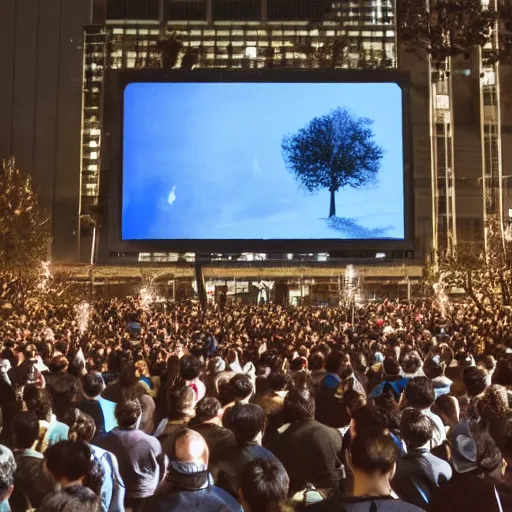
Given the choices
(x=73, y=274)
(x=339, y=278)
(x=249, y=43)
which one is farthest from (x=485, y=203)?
(x=73, y=274)

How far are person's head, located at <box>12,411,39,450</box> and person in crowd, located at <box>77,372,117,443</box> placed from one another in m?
1.98

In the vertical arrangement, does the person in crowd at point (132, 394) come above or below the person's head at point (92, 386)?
below

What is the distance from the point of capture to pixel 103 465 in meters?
5.12

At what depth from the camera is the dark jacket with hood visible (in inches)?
166

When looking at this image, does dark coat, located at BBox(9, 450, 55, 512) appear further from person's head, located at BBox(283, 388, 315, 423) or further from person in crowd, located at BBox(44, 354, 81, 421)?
person in crowd, located at BBox(44, 354, 81, 421)

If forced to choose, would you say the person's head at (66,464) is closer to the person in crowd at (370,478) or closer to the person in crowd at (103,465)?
the person in crowd at (103,465)

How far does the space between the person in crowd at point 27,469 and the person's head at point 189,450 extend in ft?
2.77

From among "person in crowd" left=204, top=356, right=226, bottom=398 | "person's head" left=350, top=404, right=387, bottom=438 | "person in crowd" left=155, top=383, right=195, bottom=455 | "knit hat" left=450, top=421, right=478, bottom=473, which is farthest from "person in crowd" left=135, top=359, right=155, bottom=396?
"knit hat" left=450, top=421, right=478, bottom=473

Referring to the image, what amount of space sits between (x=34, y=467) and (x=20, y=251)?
139 feet

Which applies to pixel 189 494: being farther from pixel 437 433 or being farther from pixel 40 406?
pixel 437 433

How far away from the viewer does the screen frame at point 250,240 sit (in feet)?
128

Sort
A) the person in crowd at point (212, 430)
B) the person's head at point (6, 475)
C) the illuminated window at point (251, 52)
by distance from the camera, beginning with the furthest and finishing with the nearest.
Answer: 1. the illuminated window at point (251, 52)
2. the person in crowd at point (212, 430)
3. the person's head at point (6, 475)

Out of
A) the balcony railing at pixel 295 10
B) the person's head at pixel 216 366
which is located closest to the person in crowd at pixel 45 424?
the person's head at pixel 216 366

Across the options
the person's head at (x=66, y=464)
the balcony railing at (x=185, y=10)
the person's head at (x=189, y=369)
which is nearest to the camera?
the person's head at (x=66, y=464)
